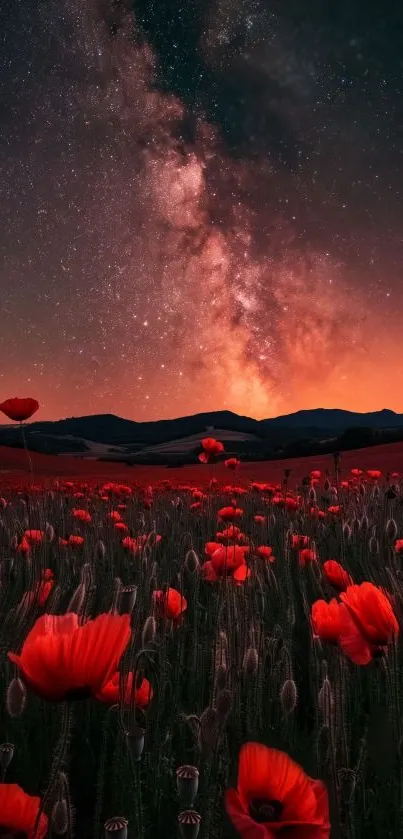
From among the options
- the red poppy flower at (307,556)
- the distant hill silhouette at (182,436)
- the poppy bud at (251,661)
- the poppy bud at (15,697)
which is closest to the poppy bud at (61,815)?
the poppy bud at (15,697)

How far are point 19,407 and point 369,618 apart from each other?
113 inches

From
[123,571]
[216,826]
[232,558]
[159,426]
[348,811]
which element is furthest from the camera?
[159,426]

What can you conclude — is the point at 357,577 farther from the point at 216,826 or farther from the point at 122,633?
the point at 122,633

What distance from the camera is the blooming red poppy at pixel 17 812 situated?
1028 mm

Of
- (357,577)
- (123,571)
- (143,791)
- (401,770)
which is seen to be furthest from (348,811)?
(123,571)

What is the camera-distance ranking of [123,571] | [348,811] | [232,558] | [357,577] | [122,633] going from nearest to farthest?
1. [122,633]
2. [348,811]
3. [232,558]
4. [357,577]
5. [123,571]

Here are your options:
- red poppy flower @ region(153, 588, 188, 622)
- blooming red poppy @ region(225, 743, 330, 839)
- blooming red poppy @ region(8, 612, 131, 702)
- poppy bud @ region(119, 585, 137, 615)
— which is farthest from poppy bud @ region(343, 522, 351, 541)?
blooming red poppy @ region(8, 612, 131, 702)

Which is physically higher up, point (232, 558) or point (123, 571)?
point (232, 558)

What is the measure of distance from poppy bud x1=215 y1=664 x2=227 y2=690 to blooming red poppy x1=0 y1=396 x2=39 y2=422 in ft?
8.80

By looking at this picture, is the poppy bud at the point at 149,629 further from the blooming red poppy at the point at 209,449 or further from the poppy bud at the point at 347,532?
the blooming red poppy at the point at 209,449

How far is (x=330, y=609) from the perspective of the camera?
1938mm

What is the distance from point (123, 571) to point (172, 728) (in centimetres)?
225

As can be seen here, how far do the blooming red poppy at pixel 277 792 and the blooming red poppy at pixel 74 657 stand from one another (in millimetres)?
270

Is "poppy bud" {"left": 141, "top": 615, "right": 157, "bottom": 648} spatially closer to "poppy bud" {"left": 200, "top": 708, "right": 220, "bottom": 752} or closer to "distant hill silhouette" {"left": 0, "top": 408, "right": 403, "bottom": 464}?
"poppy bud" {"left": 200, "top": 708, "right": 220, "bottom": 752}
